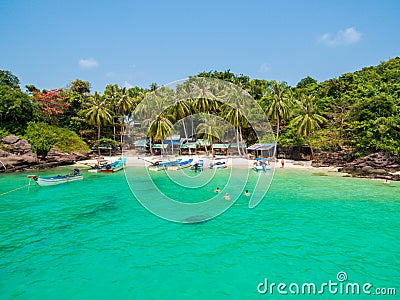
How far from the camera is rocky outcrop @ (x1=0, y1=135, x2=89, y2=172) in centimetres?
3006

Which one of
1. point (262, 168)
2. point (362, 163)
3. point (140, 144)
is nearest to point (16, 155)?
point (140, 144)

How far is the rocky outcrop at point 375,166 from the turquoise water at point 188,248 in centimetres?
1023

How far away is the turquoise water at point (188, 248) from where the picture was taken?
837 centimetres

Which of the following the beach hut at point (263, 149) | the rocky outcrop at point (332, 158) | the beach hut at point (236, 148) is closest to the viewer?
the rocky outcrop at point (332, 158)

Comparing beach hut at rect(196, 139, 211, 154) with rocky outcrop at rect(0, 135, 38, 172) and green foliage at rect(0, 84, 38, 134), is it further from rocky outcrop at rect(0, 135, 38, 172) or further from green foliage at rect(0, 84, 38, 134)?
green foliage at rect(0, 84, 38, 134)

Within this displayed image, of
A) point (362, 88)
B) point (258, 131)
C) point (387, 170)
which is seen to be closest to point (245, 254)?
point (387, 170)

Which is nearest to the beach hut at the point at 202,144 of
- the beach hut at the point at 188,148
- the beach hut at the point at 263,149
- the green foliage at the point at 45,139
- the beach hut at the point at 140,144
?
the beach hut at the point at 188,148

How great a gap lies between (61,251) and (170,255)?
14.1ft

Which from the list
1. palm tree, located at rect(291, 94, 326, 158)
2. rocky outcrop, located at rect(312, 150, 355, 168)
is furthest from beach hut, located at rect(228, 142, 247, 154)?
rocky outcrop, located at rect(312, 150, 355, 168)

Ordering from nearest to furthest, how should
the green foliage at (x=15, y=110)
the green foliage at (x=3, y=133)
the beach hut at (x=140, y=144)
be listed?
the beach hut at (x=140, y=144) < the green foliage at (x=3, y=133) < the green foliage at (x=15, y=110)

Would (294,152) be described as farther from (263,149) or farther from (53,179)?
(53,179)

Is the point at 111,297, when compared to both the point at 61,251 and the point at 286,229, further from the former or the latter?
the point at 286,229

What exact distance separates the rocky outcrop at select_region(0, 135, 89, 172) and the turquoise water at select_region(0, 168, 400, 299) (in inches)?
558

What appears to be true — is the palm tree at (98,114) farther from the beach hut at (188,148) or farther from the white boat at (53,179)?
the white boat at (53,179)
